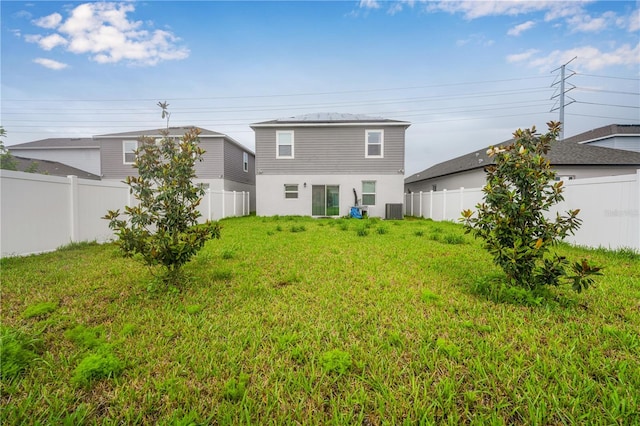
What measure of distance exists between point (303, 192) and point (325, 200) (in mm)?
1337

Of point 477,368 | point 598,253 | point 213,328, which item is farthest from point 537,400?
point 598,253

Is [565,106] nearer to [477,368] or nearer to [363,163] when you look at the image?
[363,163]

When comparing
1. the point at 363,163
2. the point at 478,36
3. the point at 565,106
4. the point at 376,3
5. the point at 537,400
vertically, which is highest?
the point at 565,106

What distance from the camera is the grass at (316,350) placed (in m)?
1.52

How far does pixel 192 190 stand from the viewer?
342cm

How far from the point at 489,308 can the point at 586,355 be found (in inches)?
34.2

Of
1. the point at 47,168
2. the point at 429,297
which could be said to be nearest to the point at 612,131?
the point at 429,297

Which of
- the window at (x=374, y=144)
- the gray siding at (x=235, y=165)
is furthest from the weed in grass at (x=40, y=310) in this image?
the gray siding at (x=235, y=165)

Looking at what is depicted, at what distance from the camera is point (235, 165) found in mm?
17797

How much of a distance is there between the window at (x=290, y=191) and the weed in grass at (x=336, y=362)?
13.3 m

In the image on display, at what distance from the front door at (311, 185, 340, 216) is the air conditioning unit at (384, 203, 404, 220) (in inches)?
109

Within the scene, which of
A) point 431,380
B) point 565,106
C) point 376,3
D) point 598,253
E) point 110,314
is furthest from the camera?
point 565,106

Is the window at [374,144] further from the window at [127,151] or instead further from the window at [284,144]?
the window at [127,151]

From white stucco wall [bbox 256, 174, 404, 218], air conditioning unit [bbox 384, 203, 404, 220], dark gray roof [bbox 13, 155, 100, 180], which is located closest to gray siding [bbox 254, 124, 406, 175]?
white stucco wall [bbox 256, 174, 404, 218]
